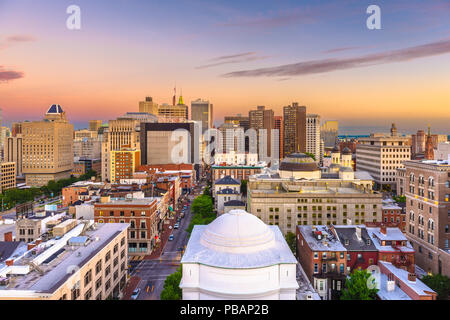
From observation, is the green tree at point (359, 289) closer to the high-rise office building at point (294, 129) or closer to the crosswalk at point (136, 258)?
the crosswalk at point (136, 258)

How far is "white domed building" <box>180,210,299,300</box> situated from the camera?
17875 mm

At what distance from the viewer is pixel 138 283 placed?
3041cm

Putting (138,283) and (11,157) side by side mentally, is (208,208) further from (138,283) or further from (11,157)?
(11,157)

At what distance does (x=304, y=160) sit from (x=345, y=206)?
18171mm

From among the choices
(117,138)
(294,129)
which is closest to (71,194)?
(117,138)

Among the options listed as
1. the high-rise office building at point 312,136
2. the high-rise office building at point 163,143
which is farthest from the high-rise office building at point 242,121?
the high-rise office building at point 163,143

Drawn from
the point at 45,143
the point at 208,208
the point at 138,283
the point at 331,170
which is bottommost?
the point at 138,283

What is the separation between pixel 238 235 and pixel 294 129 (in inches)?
4845

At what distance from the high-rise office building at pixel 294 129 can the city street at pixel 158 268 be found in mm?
99597

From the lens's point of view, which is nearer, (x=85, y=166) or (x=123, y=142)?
(x=123, y=142)

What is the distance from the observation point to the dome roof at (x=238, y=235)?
19.8m

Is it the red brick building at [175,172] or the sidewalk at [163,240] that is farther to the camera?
the red brick building at [175,172]
